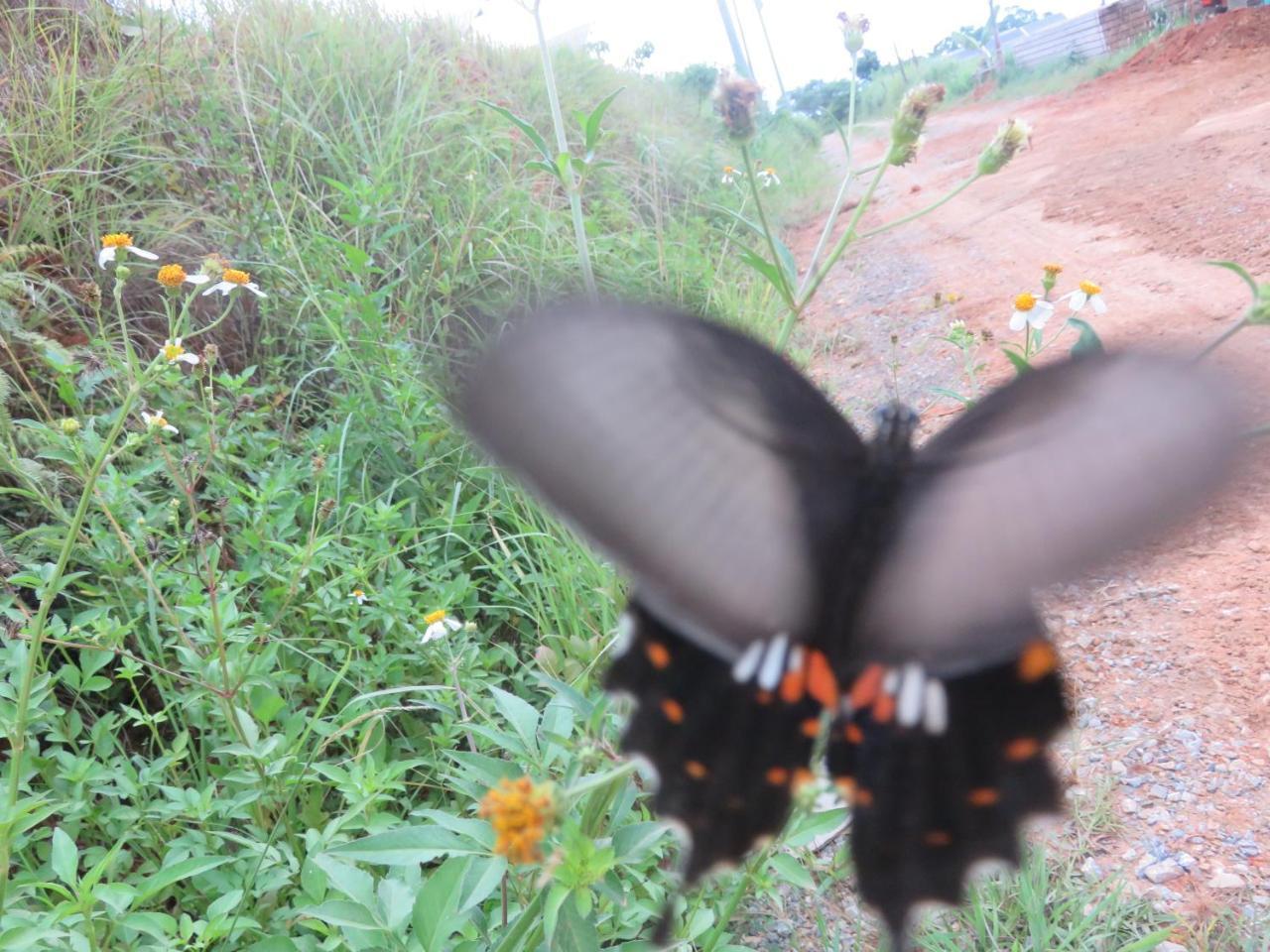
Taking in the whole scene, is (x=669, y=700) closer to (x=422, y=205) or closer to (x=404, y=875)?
(x=404, y=875)

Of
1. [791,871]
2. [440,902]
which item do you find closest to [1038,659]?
[791,871]

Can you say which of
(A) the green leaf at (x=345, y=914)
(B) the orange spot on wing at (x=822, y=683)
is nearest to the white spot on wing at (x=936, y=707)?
(B) the orange spot on wing at (x=822, y=683)

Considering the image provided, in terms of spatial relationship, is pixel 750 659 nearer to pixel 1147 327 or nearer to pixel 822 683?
pixel 822 683

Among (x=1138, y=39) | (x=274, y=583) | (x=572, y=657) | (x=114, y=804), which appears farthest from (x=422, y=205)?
(x=1138, y=39)

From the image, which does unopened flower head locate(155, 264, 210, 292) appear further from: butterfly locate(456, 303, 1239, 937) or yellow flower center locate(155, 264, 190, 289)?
butterfly locate(456, 303, 1239, 937)

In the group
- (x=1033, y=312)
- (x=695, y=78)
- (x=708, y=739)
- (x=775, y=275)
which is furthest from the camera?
(x=695, y=78)

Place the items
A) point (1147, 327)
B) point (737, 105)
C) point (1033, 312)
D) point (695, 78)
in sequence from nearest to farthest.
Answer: point (737, 105)
point (1033, 312)
point (1147, 327)
point (695, 78)

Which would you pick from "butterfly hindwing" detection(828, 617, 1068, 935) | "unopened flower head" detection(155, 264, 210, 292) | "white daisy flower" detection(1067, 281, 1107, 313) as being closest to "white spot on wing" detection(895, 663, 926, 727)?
"butterfly hindwing" detection(828, 617, 1068, 935)
